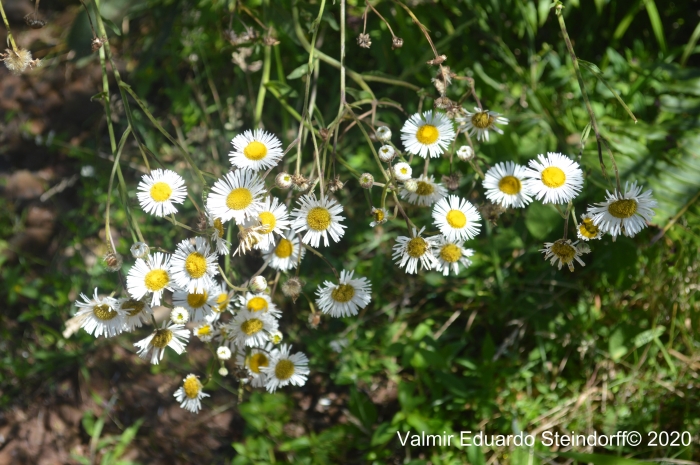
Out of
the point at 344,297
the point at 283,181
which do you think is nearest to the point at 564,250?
the point at 344,297

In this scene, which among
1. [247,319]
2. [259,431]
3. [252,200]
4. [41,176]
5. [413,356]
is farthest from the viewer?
[41,176]

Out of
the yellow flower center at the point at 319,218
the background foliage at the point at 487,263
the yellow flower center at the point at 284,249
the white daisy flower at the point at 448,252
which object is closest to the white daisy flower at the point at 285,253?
the yellow flower center at the point at 284,249

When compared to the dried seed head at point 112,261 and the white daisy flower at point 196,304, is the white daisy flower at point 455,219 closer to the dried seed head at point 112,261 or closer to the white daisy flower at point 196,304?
the white daisy flower at point 196,304

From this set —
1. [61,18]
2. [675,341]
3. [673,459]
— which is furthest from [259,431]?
[61,18]

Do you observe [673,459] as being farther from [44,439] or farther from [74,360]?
[44,439]

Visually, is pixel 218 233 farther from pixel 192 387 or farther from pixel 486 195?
pixel 486 195

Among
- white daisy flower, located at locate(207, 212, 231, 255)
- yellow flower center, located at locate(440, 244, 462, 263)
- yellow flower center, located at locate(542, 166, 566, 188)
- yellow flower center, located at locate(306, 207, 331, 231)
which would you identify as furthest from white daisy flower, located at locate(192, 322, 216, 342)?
yellow flower center, located at locate(542, 166, 566, 188)
